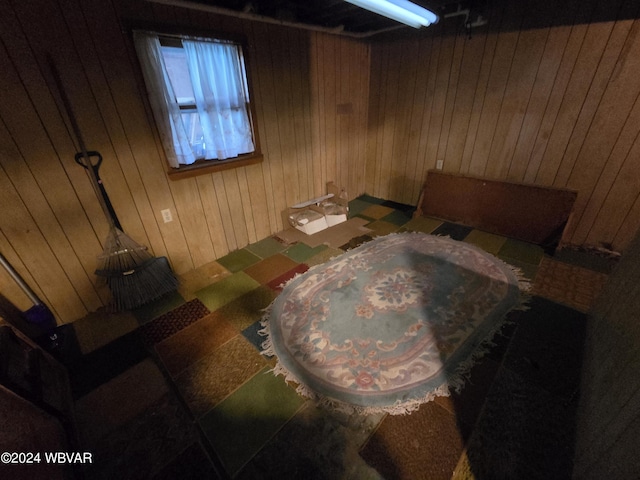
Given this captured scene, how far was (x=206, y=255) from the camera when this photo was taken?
2613 mm

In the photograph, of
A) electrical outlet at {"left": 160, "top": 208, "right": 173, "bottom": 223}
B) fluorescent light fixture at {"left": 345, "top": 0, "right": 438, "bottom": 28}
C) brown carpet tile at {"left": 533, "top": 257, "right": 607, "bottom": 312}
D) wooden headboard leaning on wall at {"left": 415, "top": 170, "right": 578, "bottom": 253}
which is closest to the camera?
fluorescent light fixture at {"left": 345, "top": 0, "right": 438, "bottom": 28}

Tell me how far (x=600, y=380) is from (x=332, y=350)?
126 cm

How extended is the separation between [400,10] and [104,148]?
7.56 ft

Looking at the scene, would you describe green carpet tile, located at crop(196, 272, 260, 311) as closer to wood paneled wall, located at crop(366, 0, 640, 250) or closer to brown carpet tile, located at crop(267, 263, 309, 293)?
brown carpet tile, located at crop(267, 263, 309, 293)

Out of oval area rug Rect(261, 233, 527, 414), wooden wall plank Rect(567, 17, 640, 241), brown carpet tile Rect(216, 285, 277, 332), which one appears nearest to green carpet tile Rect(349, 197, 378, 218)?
oval area rug Rect(261, 233, 527, 414)

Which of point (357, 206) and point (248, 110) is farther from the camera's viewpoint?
point (357, 206)

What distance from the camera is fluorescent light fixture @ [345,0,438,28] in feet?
5.45

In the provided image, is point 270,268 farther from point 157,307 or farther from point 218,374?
point 218,374

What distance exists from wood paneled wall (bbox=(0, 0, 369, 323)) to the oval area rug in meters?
1.10

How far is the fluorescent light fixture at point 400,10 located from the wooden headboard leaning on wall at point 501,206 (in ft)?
5.11

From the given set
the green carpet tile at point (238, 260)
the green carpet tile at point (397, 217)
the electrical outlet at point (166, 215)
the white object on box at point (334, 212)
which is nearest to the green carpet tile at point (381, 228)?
the green carpet tile at point (397, 217)

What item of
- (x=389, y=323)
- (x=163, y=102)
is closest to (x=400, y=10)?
(x=163, y=102)

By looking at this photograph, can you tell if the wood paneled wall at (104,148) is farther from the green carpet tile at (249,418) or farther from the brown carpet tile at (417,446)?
the brown carpet tile at (417,446)

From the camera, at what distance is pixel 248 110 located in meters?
2.49
